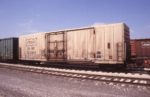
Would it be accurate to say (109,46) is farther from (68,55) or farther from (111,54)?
(68,55)

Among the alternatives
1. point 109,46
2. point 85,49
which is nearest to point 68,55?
point 85,49

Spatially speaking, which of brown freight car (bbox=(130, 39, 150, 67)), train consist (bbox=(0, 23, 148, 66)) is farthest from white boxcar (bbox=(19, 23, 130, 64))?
brown freight car (bbox=(130, 39, 150, 67))

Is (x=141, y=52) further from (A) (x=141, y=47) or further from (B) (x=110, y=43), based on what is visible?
(B) (x=110, y=43)

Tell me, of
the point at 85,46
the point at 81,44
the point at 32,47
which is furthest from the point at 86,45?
the point at 32,47

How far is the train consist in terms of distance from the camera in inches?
561

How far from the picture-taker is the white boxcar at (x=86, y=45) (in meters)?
14.2

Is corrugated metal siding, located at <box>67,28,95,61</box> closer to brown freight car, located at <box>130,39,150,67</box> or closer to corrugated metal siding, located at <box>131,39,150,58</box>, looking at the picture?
brown freight car, located at <box>130,39,150,67</box>

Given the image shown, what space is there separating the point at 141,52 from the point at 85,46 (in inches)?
210

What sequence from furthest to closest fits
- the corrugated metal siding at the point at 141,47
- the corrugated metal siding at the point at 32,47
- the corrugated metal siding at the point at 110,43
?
the corrugated metal siding at the point at 32,47
the corrugated metal siding at the point at 141,47
the corrugated metal siding at the point at 110,43

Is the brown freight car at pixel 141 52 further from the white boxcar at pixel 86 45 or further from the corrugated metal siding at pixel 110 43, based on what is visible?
the corrugated metal siding at pixel 110 43

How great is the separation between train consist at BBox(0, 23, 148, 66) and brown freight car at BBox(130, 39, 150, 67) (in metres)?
1.80

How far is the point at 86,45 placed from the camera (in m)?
16.0

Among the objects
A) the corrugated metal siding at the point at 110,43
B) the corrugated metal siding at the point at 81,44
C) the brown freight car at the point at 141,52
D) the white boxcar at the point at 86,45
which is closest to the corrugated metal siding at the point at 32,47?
the white boxcar at the point at 86,45

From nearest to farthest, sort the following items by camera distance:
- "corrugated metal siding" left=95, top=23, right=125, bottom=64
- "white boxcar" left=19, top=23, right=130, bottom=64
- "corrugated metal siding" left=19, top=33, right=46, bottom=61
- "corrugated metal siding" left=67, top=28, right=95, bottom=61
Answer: "corrugated metal siding" left=95, top=23, right=125, bottom=64
"white boxcar" left=19, top=23, right=130, bottom=64
"corrugated metal siding" left=67, top=28, right=95, bottom=61
"corrugated metal siding" left=19, top=33, right=46, bottom=61
